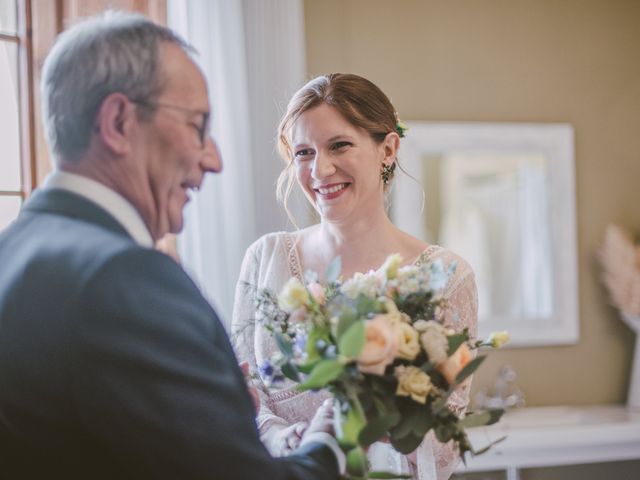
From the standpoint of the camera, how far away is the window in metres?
2.93

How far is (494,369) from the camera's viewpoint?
3.96 meters

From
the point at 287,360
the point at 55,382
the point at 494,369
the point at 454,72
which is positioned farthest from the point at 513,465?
the point at 55,382

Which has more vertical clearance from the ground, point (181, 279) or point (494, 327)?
point (181, 279)

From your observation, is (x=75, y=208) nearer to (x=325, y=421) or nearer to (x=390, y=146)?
(x=325, y=421)

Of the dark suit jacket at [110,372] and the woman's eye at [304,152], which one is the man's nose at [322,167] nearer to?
the woman's eye at [304,152]

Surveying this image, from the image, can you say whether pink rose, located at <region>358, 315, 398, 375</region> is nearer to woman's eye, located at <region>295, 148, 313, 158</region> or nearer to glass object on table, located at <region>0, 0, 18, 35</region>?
woman's eye, located at <region>295, 148, 313, 158</region>

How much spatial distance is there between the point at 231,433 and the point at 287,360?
43cm

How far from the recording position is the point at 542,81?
411 centimetres

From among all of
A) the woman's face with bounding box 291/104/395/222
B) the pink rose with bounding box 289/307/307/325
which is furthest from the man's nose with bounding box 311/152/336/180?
the pink rose with bounding box 289/307/307/325

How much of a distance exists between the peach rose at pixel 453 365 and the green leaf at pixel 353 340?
206 mm

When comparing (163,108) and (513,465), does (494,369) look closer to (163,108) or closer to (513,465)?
(513,465)

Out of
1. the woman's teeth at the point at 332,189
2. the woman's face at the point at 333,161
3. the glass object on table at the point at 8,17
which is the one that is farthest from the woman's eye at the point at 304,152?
the glass object on table at the point at 8,17

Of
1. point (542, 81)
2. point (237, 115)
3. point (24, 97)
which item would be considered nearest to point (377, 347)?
point (24, 97)

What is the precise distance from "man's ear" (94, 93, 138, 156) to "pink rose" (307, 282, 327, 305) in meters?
0.52
